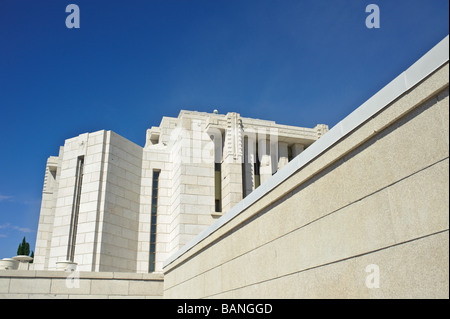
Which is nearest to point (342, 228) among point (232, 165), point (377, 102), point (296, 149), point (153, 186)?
point (377, 102)

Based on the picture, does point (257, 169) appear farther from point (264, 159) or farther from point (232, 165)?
point (232, 165)

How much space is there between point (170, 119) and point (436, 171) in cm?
2894

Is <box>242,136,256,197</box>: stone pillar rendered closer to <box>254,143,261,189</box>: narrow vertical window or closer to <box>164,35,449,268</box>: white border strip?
<box>254,143,261,189</box>: narrow vertical window

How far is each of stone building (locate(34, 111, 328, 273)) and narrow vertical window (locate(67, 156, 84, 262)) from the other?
0.18 ft

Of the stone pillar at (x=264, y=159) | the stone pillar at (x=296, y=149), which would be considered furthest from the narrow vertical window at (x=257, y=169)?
the stone pillar at (x=296, y=149)

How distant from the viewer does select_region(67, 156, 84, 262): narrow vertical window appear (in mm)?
23625

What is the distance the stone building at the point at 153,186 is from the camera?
2350 cm

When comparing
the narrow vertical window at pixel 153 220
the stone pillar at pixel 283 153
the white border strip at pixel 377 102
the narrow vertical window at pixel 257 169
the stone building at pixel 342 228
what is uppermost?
the stone pillar at pixel 283 153

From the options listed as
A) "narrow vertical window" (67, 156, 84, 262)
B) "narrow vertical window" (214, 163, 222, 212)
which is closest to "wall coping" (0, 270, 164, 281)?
"narrow vertical window" (67, 156, 84, 262)

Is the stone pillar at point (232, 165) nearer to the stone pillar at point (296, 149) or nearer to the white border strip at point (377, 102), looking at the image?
the stone pillar at point (296, 149)

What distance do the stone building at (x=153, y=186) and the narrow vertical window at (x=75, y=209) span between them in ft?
0.18

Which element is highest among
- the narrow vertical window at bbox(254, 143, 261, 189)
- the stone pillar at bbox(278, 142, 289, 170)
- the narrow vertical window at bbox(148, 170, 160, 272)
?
the stone pillar at bbox(278, 142, 289, 170)

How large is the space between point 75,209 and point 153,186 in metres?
4.87
